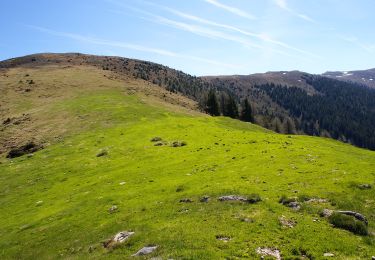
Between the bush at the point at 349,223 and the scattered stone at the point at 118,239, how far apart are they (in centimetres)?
1352

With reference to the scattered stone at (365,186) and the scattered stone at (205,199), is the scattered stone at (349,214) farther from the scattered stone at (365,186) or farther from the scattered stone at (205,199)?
the scattered stone at (205,199)

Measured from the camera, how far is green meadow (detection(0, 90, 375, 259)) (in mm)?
22641

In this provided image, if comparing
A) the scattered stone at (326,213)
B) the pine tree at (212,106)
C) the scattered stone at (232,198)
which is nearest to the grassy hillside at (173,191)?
the scattered stone at (326,213)

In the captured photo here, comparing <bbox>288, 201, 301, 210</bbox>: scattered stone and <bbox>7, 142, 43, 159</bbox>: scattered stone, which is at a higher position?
<bbox>288, 201, 301, 210</bbox>: scattered stone

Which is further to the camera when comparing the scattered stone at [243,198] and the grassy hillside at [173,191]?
the scattered stone at [243,198]

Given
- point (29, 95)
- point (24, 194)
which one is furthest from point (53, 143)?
point (29, 95)

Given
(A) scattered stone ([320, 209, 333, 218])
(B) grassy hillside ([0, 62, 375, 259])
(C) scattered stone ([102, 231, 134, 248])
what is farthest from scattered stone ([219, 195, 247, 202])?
(C) scattered stone ([102, 231, 134, 248])

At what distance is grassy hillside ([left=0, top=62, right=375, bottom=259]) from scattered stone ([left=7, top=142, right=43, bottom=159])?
1.89 metres

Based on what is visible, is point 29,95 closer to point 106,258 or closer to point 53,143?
point 53,143

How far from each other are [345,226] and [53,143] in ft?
180

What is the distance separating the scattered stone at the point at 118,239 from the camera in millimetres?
26000

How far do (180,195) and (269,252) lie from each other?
45.6 ft

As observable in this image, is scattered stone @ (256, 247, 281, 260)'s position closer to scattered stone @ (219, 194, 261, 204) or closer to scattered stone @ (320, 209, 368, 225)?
scattered stone @ (320, 209, 368, 225)

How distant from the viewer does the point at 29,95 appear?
345 feet
